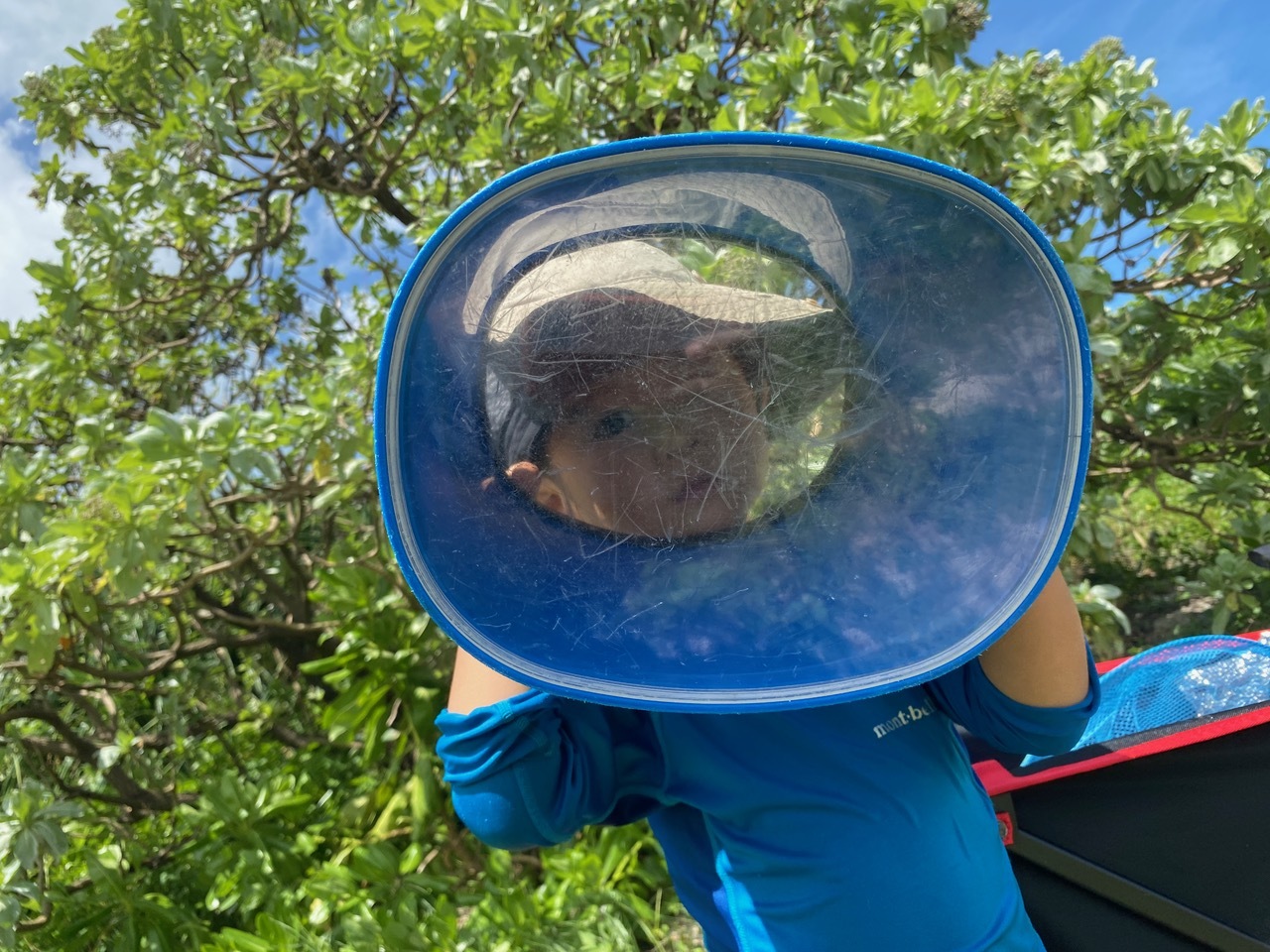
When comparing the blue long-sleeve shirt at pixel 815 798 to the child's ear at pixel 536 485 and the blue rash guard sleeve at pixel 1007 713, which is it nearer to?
the blue rash guard sleeve at pixel 1007 713

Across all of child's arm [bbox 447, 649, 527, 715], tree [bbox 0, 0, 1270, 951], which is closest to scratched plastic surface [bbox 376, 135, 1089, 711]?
child's arm [bbox 447, 649, 527, 715]

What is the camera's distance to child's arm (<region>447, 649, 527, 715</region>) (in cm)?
67

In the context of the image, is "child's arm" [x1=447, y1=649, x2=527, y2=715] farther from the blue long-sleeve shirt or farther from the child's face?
the child's face

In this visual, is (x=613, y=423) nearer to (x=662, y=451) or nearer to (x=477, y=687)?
(x=662, y=451)

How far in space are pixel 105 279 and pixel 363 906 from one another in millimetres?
1494

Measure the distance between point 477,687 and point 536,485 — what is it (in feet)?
0.71

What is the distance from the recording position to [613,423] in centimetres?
56

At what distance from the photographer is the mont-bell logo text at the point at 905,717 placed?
703 mm

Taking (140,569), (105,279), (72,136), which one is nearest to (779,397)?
(140,569)

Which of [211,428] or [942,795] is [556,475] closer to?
[942,795]

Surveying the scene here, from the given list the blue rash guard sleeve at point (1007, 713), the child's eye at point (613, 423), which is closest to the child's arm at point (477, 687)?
the child's eye at point (613, 423)

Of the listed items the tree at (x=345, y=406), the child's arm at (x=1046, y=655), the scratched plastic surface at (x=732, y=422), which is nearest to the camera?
the scratched plastic surface at (x=732, y=422)

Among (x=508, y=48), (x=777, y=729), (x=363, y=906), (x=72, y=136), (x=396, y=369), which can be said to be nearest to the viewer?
(x=396, y=369)

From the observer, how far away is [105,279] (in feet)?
6.19
